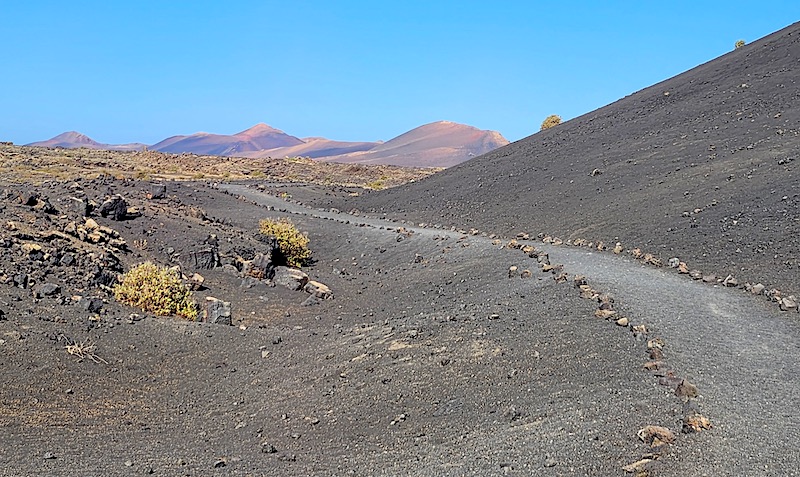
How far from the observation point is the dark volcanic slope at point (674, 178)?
645 inches

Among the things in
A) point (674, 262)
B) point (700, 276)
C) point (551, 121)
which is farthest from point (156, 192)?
point (551, 121)

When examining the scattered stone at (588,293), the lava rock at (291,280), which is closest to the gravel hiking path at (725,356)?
the scattered stone at (588,293)

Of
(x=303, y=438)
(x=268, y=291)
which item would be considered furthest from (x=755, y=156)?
(x=303, y=438)

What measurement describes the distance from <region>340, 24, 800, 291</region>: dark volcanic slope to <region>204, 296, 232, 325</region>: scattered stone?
33.0ft

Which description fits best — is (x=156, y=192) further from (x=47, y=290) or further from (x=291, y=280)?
(x=47, y=290)

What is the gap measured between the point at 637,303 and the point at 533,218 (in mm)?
13120

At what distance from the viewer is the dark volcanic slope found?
645 inches

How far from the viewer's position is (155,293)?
1242 cm

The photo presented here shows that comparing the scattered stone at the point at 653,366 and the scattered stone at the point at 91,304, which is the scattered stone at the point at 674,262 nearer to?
the scattered stone at the point at 653,366

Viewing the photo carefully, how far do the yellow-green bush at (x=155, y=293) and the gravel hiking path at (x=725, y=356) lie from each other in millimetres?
7013

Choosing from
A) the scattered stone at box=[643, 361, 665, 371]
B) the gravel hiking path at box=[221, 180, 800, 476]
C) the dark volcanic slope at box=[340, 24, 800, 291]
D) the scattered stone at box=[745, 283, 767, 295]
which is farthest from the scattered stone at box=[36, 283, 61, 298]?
the dark volcanic slope at box=[340, 24, 800, 291]

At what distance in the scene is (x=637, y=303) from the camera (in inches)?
432

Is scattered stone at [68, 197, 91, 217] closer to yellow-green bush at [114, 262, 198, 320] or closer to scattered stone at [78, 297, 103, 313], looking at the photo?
yellow-green bush at [114, 262, 198, 320]

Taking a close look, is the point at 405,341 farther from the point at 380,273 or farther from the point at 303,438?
the point at 380,273
